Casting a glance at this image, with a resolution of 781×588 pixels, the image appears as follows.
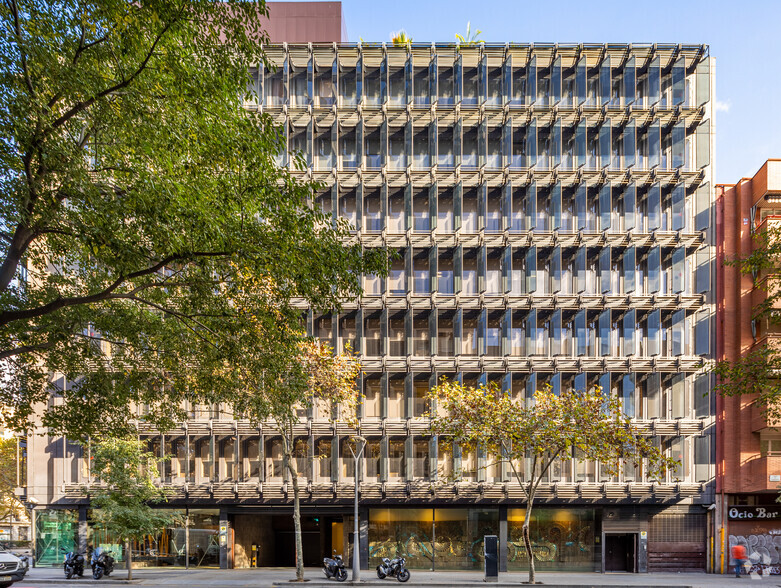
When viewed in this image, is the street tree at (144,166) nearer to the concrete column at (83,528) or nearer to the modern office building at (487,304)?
the modern office building at (487,304)

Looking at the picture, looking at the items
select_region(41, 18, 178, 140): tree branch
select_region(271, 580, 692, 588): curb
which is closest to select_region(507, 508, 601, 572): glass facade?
select_region(271, 580, 692, 588): curb

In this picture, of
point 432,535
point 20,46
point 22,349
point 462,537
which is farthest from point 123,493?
point 20,46

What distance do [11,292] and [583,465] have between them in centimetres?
3102

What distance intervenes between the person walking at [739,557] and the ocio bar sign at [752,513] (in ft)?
6.24

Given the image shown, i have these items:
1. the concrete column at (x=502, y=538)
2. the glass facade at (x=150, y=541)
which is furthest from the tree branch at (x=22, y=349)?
the concrete column at (x=502, y=538)

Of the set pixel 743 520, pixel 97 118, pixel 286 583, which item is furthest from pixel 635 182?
pixel 97 118

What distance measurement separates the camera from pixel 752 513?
36.2m

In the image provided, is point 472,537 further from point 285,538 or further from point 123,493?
point 123,493

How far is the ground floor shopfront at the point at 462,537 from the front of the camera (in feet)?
119

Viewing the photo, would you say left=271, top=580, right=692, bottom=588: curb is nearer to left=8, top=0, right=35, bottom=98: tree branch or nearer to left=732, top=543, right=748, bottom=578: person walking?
left=732, top=543, right=748, bottom=578: person walking

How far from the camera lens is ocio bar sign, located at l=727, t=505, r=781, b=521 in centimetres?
3603

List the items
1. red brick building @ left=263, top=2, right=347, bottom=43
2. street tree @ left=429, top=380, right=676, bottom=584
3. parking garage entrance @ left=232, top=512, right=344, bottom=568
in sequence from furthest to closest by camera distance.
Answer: red brick building @ left=263, top=2, right=347, bottom=43 < parking garage entrance @ left=232, top=512, right=344, bottom=568 < street tree @ left=429, top=380, right=676, bottom=584

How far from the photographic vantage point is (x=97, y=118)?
11.3 m

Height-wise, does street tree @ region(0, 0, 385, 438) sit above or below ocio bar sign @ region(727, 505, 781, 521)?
above
